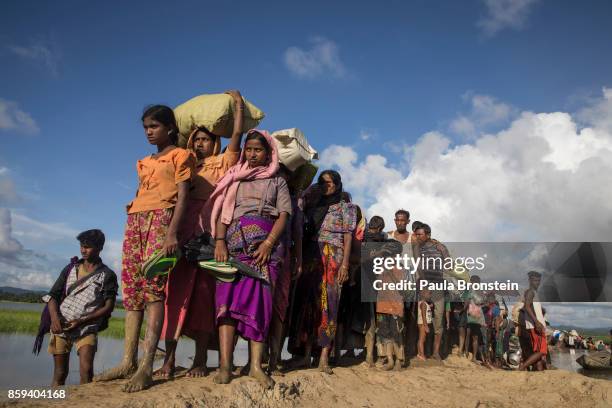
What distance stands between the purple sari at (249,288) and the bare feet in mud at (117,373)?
729 millimetres

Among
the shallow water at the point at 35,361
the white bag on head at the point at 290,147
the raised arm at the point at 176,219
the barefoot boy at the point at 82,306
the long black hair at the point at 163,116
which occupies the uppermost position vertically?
the white bag on head at the point at 290,147

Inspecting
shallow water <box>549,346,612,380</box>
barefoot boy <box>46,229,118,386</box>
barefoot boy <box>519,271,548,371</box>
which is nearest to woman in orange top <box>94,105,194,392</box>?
barefoot boy <box>46,229,118,386</box>

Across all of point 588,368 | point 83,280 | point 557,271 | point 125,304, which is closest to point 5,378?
point 83,280

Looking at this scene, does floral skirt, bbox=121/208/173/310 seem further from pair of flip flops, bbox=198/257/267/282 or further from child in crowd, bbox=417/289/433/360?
child in crowd, bbox=417/289/433/360

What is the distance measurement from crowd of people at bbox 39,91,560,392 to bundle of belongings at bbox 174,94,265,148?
0.08m

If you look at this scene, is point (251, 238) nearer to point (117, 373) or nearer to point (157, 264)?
point (157, 264)

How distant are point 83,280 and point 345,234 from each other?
256 centimetres

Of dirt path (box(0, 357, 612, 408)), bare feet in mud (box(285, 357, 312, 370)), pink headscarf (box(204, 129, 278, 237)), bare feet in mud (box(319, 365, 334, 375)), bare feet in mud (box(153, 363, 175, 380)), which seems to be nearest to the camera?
dirt path (box(0, 357, 612, 408))

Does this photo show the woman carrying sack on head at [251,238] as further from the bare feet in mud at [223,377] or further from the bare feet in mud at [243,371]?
the bare feet in mud at [243,371]

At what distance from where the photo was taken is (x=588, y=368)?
13.8 metres

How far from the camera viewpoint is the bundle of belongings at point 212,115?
12.2 ft

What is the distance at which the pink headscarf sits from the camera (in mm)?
3266

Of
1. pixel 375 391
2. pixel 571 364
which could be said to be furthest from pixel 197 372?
pixel 571 364

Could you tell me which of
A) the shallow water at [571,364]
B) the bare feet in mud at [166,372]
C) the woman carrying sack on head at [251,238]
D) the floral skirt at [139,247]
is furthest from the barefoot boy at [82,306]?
the shallow water at [571,364]
